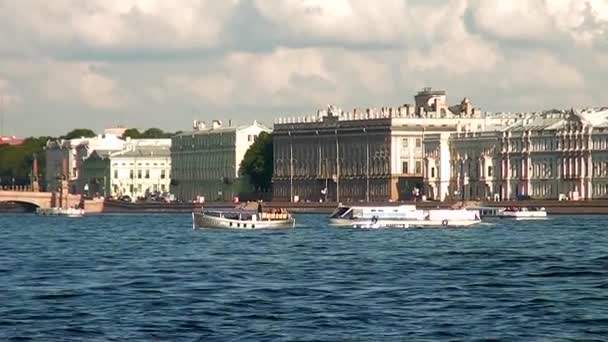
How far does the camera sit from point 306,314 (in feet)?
152

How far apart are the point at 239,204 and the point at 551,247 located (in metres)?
86.5

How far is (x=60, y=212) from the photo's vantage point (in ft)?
505

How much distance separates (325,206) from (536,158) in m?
15.6

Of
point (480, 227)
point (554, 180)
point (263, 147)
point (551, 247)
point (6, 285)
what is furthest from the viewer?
point (263, 147)

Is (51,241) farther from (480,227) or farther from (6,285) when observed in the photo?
(6,285)

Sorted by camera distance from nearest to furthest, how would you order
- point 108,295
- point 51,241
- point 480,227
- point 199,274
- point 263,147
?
point 108,295
point 199,274
point 51,241
point 480,227
point 263,147

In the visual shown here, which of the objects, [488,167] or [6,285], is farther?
[488,167]

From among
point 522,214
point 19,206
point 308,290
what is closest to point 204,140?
point 19,206

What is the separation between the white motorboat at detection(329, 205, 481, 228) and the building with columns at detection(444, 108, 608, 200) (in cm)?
3294

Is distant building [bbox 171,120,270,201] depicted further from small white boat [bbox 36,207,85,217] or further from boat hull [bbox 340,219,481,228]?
boat hull [bbox 340,219,481,228]

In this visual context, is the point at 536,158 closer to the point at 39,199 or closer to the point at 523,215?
the point at 523,215

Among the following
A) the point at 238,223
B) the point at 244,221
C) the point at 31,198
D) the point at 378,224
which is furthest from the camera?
the point at 31,198

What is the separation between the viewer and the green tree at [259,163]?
17375cm

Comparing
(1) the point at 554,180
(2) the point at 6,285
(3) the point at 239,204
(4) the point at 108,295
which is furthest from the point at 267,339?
(3) the point at 239,204
